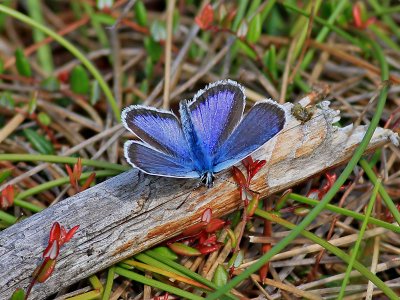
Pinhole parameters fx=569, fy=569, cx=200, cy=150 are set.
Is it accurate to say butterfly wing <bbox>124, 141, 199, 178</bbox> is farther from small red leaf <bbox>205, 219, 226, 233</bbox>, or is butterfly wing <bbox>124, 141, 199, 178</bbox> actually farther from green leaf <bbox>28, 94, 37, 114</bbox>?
green leaf <bbox>28, 94, 37, 114</bbox>

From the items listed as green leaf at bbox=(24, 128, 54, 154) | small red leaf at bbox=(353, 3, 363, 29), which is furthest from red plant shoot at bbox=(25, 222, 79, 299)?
small red leaf at bbox=(353, 3, 363, 29)

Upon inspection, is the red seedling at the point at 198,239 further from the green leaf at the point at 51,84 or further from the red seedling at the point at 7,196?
the green leaf at the point at 51,84

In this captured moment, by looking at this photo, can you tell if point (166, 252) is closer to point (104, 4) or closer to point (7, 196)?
point (7, 196)

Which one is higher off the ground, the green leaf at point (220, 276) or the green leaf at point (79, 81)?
the green leaf at point (79, 81)

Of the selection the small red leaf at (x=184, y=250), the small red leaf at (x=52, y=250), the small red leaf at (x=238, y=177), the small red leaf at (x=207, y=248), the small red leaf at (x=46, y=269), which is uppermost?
the small red leaf at (x=52, y=250)

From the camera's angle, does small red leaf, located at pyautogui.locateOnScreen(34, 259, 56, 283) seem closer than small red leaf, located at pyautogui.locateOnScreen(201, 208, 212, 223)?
Yes

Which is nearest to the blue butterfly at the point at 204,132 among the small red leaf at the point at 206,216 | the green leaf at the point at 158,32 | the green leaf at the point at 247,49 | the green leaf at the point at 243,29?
the small red leaf at the point at 206,216
